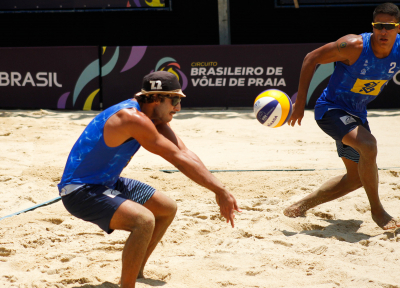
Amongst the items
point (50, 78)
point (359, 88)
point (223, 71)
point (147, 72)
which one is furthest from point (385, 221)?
point (50, 78)

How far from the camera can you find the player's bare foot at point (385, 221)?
3631 mm

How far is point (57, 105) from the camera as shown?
10086mm

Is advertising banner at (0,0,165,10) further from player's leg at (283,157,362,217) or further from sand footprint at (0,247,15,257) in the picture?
sand footprint at (0,247,15,257)

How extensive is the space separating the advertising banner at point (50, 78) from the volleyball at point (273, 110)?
644 cm

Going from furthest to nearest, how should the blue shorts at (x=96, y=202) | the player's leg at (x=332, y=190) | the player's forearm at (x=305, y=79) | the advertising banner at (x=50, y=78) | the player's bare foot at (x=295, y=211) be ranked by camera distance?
the advertising banner at (x=50, y=78) → the player's bare foot at (x=295, y=211) → the player's leg at (x=332, y=190) → the player's forearm at (x=305, y=79) → the blue shorts at (x=96, y=202)

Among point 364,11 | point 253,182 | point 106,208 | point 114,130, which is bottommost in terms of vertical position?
point 253,182

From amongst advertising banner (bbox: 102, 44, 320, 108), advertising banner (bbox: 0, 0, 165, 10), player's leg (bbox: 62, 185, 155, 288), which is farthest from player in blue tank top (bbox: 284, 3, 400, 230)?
advertising banner (bbox: 0, 0, 165, 10)

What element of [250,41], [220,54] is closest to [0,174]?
[220,54]

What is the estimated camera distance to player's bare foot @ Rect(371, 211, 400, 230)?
3631mm

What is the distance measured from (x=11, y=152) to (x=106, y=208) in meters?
4.38

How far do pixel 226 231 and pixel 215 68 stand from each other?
640cm

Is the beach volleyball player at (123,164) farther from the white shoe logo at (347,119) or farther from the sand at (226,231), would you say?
the white shoe logo at (347,119)

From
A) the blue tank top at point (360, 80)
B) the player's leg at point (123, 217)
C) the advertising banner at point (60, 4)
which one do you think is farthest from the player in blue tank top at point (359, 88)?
the advertising banner at point (60, 4)

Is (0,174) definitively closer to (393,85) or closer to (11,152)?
(11,152)
